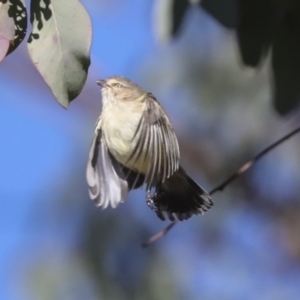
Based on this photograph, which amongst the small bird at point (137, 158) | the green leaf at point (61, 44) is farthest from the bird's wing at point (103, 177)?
the green leaf at point (61, 44)

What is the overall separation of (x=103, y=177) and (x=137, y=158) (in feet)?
0.26

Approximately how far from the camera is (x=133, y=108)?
1.69m

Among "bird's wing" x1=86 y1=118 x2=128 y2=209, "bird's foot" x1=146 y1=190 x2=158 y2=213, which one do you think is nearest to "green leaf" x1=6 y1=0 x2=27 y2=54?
"bird's wing" x1=86 y1=118 x2=128 y2=209

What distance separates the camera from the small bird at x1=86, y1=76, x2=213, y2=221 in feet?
5.08

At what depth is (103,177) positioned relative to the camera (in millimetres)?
1584

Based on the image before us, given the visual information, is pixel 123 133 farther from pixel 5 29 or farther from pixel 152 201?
→ pixel 5 29

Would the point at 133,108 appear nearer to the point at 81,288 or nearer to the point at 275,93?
the point at 275,93

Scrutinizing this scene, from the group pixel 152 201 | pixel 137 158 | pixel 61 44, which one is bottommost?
pixel 152 201

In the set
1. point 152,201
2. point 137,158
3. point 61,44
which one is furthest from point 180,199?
point 61,44

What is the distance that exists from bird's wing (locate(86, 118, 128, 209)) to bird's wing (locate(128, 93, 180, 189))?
2.2 inches

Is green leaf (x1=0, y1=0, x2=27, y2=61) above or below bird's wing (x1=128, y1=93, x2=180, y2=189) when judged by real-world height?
above

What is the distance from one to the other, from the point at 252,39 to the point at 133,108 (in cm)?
34

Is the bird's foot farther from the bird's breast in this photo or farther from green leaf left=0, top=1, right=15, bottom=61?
green leaf left=0, top=1, right=15, bottom=61

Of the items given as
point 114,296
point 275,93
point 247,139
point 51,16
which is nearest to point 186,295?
point 114,296
